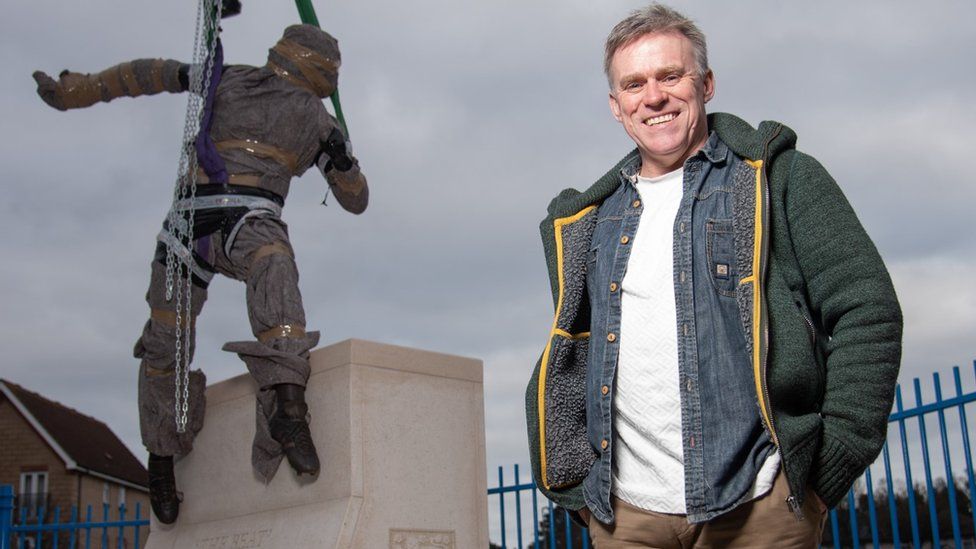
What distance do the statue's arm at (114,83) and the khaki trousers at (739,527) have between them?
14.5 ft

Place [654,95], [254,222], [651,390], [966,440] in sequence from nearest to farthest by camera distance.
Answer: [651,390]
[654,95]
[966,440]
[254,222]

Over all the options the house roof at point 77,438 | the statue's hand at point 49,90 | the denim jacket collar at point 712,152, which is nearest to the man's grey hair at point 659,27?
the denim jacket collar at point 712,152

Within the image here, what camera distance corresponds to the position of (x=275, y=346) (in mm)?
5164

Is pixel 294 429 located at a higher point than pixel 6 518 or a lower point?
higher

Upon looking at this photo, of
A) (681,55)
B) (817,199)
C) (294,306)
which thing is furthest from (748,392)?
(294,306)

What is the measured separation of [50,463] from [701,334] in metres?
25.1

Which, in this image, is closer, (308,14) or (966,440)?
(966,440)

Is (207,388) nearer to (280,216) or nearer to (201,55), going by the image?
(280,216)

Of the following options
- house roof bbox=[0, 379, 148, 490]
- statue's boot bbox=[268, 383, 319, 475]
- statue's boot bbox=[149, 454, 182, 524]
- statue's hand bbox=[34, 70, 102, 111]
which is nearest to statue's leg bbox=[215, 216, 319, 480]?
statue's boot bbox=[268, 383, 319, 475]

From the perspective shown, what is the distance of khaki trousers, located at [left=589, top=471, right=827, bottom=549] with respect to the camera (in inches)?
71.7

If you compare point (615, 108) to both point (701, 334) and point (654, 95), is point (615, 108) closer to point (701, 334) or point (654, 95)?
point (654, 95)

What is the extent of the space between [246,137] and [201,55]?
504mm

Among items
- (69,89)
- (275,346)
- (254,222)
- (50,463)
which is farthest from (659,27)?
(50,463)

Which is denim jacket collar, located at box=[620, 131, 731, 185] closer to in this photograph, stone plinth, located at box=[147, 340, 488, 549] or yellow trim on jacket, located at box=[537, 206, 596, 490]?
yellow trim on jacket, located at box=[537, 206, 596, 490]
